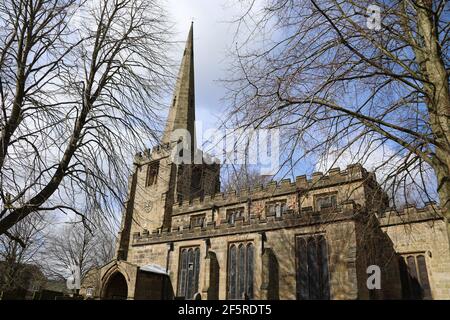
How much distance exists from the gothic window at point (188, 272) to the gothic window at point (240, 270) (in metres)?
2.16

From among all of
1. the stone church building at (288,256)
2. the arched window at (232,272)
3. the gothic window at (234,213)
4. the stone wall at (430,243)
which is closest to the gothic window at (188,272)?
the stone church building at (288,256)

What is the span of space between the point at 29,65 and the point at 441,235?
1673 centimetres

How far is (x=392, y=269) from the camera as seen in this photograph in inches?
613

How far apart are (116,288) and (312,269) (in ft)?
Answer: 39.2

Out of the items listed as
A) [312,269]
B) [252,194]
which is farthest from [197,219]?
[312,269]

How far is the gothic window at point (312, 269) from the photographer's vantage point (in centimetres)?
1490

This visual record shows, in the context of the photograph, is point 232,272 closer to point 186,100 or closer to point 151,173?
point 151,173

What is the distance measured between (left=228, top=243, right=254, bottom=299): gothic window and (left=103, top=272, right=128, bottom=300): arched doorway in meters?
6.67

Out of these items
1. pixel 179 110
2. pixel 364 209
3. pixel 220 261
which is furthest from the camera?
pixel 179 110

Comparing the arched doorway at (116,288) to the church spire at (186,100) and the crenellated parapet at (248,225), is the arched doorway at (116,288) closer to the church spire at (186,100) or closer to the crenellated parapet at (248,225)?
the crenellated parapet at (248,225)

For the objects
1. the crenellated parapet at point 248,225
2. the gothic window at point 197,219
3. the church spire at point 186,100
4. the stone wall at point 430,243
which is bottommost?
the stone wall at point 430,243

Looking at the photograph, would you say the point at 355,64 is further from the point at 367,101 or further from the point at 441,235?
the point at 441,235
